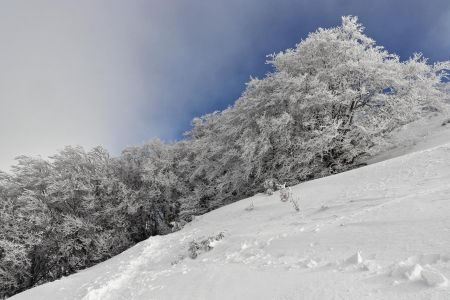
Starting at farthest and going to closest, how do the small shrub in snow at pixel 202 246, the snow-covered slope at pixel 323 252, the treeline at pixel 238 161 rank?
the treeline at pixel 238 161 < the small shrub in snow at pixel 202 246 < the snow-covered slope at pixel 323 252

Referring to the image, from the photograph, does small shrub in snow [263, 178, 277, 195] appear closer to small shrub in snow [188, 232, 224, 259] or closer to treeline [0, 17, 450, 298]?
treeline [0, 17, 450, 298]

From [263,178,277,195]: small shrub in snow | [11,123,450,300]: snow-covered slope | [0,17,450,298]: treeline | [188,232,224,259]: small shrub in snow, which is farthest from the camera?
[0,17,450,298]: treeline

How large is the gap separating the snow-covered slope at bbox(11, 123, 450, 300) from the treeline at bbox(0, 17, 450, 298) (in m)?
7.54

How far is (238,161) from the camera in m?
21.5

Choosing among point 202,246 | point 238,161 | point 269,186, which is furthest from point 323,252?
point 238,161

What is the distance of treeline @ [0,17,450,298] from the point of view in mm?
18938

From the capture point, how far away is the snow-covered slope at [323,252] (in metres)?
3.89

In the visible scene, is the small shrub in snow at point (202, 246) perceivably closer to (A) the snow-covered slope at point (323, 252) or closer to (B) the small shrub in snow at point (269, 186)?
(A) the snow-covered slope at point (323, 252)

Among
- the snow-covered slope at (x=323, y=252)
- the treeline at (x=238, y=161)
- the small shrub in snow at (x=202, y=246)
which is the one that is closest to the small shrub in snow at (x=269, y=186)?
the snow-covered slope at (x=323, y=252)

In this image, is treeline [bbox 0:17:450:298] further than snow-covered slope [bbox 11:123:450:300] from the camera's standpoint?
Yes

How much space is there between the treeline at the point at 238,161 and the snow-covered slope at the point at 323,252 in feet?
24.7

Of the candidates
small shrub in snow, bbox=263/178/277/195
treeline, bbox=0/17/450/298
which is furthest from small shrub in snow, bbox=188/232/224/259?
treeline, bbox=0/17/450/298

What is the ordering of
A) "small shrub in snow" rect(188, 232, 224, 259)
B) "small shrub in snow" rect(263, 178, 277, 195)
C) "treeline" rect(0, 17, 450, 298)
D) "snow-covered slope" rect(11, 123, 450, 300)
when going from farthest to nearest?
"treeline" rect(0, 17, 450, 298) < "small shrub in snow" rect(263, 178, 277, 195) < "small shrub in snow" rect(188, 232, 224, 259) < "snow-covered slope" rect(11, 123, 450, 300)

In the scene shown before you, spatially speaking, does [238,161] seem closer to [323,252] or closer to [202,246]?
[202,246]
